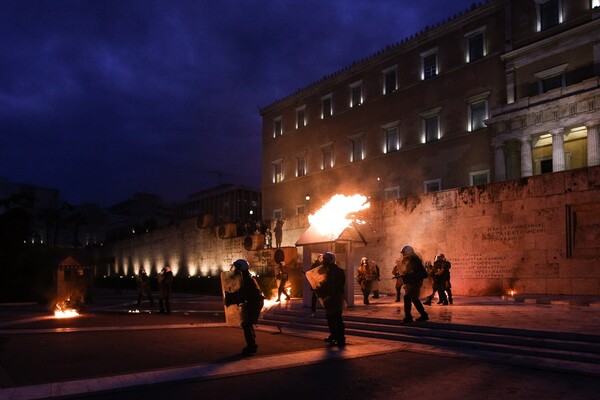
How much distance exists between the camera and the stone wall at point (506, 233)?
17.0m

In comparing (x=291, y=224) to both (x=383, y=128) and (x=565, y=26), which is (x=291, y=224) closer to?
(x=383, y=128)

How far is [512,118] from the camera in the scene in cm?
2719

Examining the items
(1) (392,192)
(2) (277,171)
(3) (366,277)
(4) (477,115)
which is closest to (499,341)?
(3) (366,277)

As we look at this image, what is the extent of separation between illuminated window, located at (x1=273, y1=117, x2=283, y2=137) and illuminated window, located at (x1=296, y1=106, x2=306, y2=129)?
246cm

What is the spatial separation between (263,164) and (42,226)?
244 ft

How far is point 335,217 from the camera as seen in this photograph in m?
15.8

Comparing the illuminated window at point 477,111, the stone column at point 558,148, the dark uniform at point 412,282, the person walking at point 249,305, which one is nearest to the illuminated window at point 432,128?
the illuminated window at point 477,111

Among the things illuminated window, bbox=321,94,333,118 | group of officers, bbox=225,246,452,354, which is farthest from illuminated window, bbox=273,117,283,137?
group of officers, bbox=225,246,452,354

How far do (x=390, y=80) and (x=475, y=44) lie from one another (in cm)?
696

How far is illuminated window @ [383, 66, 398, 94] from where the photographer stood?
120 feet

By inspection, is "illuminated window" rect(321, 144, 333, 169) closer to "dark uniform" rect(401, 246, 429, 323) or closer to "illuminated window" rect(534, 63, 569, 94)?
"illuminated window" rect(534, 63, 569, 94)

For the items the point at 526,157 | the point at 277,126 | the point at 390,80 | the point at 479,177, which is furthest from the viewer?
the point at 277,126

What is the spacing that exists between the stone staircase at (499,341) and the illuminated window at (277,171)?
34.2 meters

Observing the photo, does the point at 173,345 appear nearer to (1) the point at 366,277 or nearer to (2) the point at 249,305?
(2) the point at 249,305
